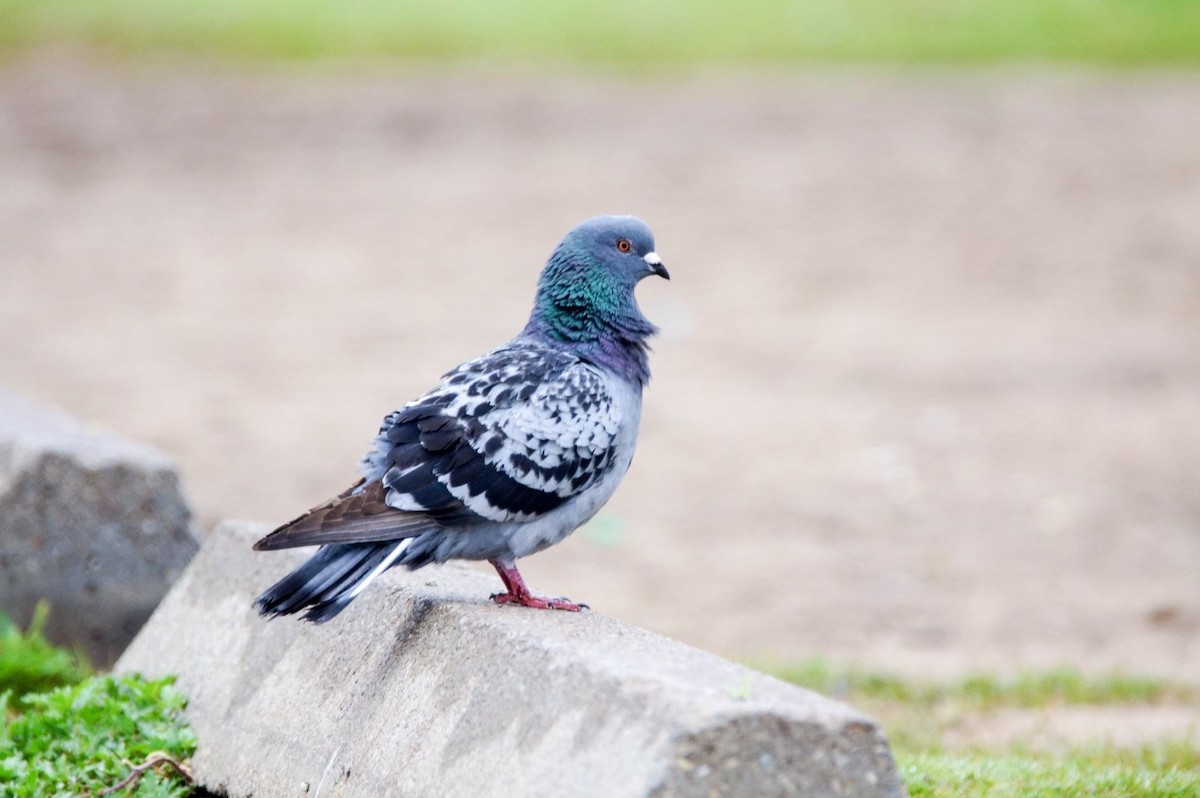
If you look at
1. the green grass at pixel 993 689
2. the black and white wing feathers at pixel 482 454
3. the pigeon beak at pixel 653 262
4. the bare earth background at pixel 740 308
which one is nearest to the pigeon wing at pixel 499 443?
the black and white wing feathers at pixel 482 454

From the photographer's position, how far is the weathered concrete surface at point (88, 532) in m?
5.39

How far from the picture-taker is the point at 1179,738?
534 cm

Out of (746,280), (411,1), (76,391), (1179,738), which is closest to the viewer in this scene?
(1179,738)

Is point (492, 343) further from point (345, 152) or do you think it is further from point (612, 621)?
point (612, 621)

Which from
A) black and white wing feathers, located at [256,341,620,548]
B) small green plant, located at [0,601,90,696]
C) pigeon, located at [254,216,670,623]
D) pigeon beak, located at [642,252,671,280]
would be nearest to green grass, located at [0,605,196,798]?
small green plant, located at [0,601,90,696]

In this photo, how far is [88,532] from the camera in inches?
216

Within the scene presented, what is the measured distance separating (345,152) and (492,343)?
5.46 meters

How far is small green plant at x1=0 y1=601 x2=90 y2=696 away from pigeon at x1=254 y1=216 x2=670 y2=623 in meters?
1.74

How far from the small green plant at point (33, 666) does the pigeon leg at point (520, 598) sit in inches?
79.2

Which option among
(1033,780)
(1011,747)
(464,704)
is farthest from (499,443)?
(1011,747)

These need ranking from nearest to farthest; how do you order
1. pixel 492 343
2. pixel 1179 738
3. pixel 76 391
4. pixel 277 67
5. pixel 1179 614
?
1. pixel 1179 738
2. pixel 1179 614
3. pixel 76 391
4. pixel 492 343
5. pixel 277 67

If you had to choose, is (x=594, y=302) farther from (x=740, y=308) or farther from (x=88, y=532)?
(x=740, y=308)

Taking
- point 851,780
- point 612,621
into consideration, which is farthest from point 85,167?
point 851,780

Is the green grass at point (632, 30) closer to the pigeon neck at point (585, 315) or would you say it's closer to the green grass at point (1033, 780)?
the pigeon neck at point (585, 315)
